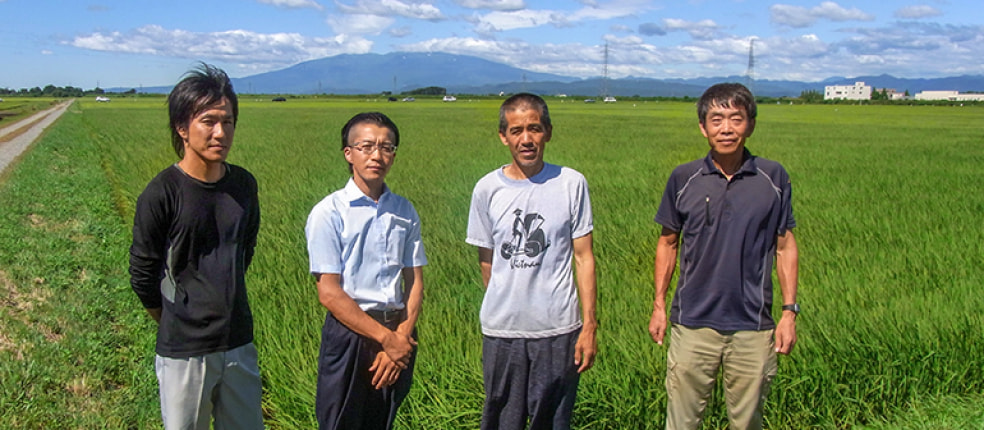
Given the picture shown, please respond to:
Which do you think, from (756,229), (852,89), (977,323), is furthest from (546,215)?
(852,89)

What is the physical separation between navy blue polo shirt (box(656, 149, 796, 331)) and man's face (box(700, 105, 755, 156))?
7 centimetres

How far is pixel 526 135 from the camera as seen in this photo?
6.93 ft

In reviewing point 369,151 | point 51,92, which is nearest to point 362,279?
point 369,151

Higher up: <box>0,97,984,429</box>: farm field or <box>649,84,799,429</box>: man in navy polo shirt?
<box>649,84,799,429</box>: man in navy polo shirt

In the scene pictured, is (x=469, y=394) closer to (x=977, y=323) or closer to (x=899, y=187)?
(x=977, y=323)

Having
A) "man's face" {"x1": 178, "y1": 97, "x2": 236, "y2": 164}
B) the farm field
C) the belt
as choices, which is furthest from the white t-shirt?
"man's face" {"x1": 178, "y1": 97, "x2": 236, "y2": 164}

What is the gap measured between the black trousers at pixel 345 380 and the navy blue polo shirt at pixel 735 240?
3.42ft

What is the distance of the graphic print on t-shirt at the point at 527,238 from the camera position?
210cm

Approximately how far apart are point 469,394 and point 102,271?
4111 millimetres

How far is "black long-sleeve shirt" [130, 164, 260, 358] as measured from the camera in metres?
1.93

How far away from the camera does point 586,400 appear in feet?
8.86

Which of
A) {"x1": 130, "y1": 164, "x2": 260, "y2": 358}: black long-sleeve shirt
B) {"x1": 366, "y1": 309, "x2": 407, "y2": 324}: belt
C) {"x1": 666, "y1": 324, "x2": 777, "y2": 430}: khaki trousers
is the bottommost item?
{"x1": 666, "y1": 324, "x2": 777, "y2": 430}: khaki trousers

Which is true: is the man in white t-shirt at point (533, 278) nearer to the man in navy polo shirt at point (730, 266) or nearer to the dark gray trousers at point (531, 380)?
the dark gray trousers at point (531, 380)

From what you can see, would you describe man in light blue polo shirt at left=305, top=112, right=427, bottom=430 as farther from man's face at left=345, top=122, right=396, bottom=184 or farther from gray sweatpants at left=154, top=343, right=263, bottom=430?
gray sweatpants at left=154, top=343, right=263, bottom=430
